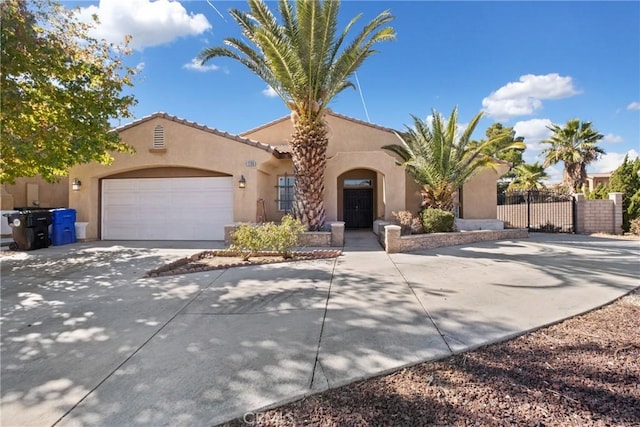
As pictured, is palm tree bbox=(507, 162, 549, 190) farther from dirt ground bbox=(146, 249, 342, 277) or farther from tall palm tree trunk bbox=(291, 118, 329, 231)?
dirt ground bbox=(146, 249, 342, 277)

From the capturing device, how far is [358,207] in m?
19.2

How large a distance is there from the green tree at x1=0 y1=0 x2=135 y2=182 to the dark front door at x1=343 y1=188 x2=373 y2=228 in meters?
11.9

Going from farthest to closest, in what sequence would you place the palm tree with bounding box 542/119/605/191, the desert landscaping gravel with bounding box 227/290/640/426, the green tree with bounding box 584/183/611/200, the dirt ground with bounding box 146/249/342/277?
the palm tree with bounding box 542/119/605/191 < the green tree with bounding box 584/183/611/200 < the dirt ground with bounding box 146/249/342/277 < the desert landscaping gravel with bounding box 227/290/640/426

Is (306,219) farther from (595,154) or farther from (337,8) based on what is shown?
(595,154)

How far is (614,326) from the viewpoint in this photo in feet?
15.3

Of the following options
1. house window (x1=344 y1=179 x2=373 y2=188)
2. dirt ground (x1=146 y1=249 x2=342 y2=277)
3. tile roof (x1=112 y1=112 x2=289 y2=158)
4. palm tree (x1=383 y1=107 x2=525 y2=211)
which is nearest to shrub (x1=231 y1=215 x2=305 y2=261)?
dirt ground (x1=146 y1=249 x2=342 y2=277)

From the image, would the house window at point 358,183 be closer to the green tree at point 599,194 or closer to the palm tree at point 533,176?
the green tree at point 599,194

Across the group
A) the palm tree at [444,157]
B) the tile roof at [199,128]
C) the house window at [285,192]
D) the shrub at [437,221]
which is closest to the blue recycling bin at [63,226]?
the tile roof at [199,128]

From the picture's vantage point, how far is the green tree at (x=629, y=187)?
1694 cm

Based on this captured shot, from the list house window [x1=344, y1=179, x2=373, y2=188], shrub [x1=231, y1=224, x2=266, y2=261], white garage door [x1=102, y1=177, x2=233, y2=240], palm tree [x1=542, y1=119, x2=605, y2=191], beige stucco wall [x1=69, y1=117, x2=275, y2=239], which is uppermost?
palm tree [x1=542, y1=119, x2=605, y2=191]

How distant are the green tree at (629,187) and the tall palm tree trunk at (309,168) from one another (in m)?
16.4

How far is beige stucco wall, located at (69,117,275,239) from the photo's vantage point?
13.7 metres

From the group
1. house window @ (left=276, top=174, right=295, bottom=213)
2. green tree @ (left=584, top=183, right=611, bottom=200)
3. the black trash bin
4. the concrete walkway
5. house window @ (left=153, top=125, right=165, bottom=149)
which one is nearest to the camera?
the concrete walkway

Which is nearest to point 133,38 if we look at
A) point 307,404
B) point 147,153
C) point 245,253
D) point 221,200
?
point 147,153
